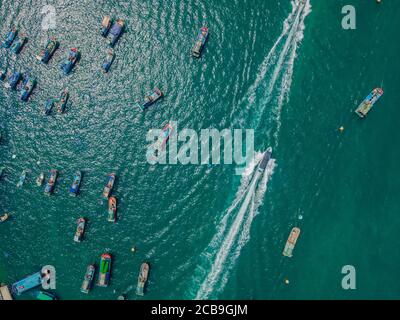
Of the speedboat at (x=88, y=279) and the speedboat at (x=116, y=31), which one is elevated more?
the speedboat at (x=116, y=31)

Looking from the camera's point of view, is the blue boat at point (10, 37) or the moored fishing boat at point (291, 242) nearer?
the moored fishing boat at point (291, 242)

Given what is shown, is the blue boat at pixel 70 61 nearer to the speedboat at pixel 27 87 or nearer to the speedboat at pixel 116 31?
the speedboat at pixel 27 87

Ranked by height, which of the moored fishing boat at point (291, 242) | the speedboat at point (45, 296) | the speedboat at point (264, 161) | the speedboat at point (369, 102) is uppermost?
the speedboat at point (369, 102)

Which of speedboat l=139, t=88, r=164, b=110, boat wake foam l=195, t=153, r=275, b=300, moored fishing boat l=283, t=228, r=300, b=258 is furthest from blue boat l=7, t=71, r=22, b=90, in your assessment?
moored fishing boat l=283, t=228, r=300, b=258

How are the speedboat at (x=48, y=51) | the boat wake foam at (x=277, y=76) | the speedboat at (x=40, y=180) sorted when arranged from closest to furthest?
1. the boat wake foam at (x=277, y=76)
2. the speedboat at (x=40, y=180)
3. the speedboat at (x=48, y=51)

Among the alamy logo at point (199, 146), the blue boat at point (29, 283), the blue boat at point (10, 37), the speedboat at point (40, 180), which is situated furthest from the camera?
the blue boat at point (10, 37)

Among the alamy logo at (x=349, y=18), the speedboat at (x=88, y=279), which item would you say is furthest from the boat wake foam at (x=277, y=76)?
the speedboat at (x=88, y=279)
